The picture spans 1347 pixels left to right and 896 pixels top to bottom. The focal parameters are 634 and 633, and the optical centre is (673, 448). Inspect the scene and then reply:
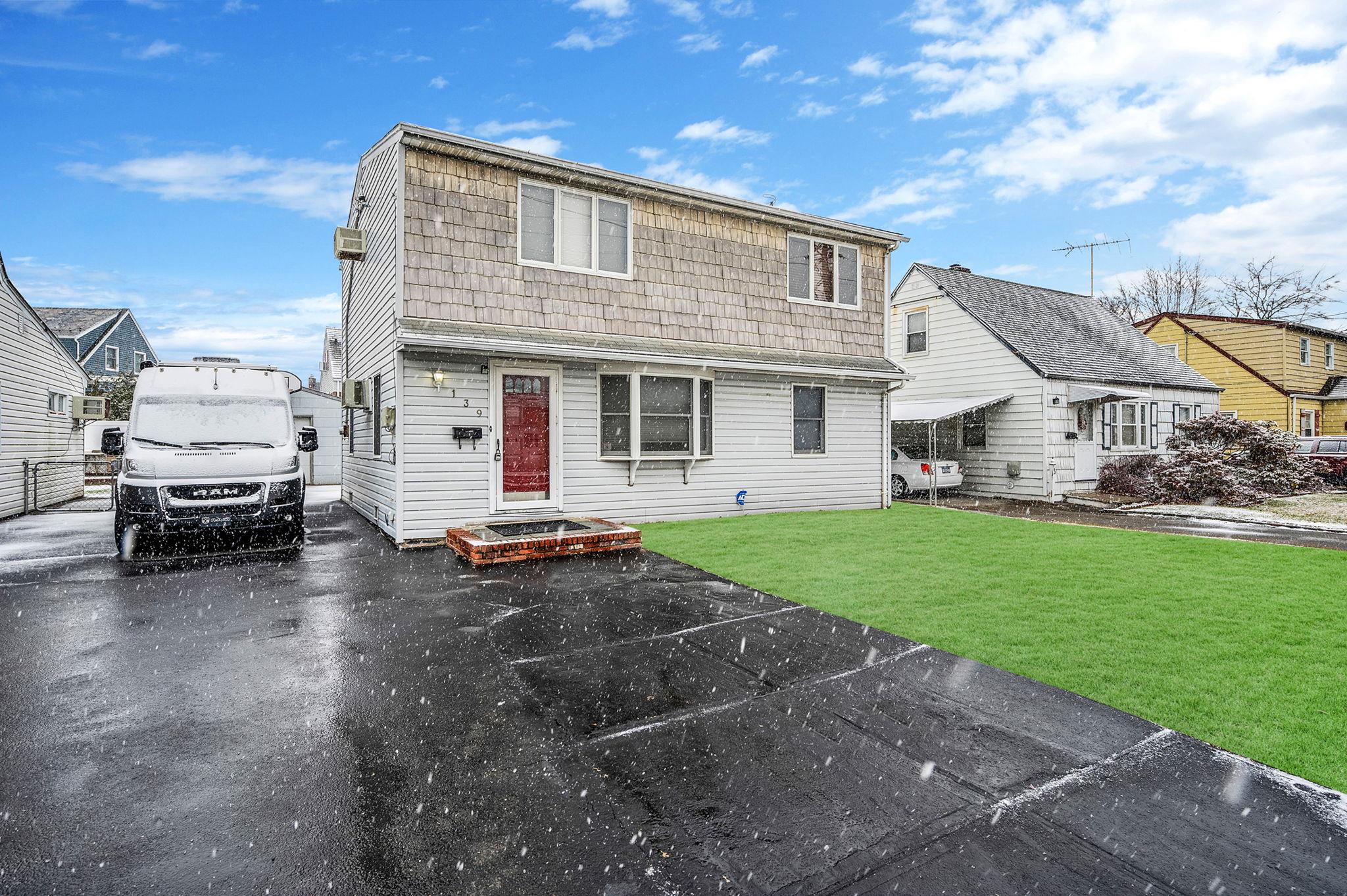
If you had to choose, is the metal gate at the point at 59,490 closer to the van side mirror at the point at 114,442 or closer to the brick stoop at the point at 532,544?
the van side mirror at the point at 114,442

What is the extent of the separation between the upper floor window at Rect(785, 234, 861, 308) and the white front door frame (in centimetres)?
527

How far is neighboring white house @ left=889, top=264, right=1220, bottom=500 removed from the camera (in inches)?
643

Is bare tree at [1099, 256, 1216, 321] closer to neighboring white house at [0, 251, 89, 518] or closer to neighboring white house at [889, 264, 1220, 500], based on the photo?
neighboring white house at [889, 264, 1220, 500]

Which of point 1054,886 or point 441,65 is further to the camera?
point 441,65

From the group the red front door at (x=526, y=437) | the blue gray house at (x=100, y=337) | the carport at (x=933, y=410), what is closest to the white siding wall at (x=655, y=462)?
the red front door at (x=526, y=437)

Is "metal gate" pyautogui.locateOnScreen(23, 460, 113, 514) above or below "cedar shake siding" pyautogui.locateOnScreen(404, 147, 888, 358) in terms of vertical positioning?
below

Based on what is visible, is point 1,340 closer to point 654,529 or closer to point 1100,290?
point 654,529

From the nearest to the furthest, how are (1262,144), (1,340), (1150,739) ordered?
(1150,739) → (1,340) → (1262,144)

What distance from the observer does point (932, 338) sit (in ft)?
62.4

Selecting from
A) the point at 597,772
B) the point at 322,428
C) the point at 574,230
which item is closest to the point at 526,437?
the point at 574,230

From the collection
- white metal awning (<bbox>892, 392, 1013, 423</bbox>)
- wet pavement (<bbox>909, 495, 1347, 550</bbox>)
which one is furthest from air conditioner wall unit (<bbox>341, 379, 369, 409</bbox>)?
white metal awning (<bbox>892, 392, 1013, 423</bbox>)

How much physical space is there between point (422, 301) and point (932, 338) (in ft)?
49.7

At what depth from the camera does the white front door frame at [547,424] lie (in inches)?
385

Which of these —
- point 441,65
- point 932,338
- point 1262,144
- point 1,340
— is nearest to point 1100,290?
point 1262,144
